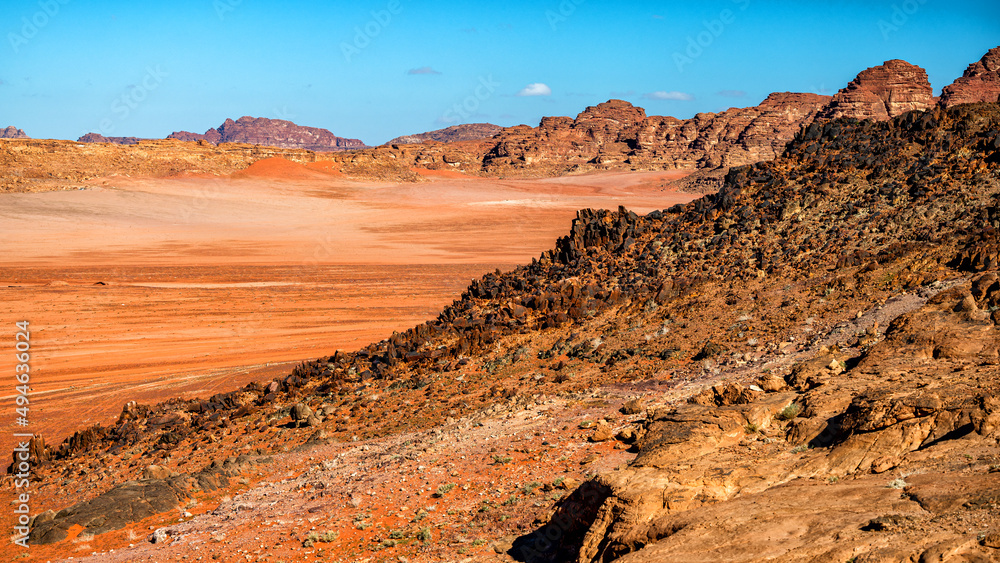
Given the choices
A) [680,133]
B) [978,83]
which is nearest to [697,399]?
[978,83]

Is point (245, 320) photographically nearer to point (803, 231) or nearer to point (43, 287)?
point (43, 287)

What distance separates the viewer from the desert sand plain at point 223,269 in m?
20.3

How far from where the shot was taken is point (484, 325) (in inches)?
622

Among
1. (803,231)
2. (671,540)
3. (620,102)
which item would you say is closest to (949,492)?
(671,540)

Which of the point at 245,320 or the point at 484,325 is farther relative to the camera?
the point at 245,320

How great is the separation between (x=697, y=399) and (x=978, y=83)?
A: 124m

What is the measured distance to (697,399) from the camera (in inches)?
360

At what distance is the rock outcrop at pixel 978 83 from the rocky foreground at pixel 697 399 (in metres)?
108

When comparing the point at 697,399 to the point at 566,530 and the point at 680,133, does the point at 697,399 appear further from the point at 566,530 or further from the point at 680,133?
the point at 680,133

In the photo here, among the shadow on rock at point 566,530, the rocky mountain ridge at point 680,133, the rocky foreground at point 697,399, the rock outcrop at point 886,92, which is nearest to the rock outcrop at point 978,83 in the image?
the rocky mountain ridge at point 680,133

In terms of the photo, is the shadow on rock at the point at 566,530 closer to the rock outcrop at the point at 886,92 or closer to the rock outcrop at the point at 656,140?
the rock outcrop at the point at 656,140

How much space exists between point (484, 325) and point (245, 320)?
14040 millimetres

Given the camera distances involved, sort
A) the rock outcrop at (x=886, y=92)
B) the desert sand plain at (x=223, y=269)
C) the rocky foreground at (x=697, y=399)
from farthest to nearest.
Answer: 1. the rock outcrop at (x=886, y=92)
2. the desert sand plain at (x=223, y=269)
3. the rocky foreground at (x=697, y=399)

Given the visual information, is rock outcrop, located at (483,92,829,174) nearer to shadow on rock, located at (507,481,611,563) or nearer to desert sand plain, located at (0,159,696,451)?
desert sand plain, located at (0,159,696,451)
